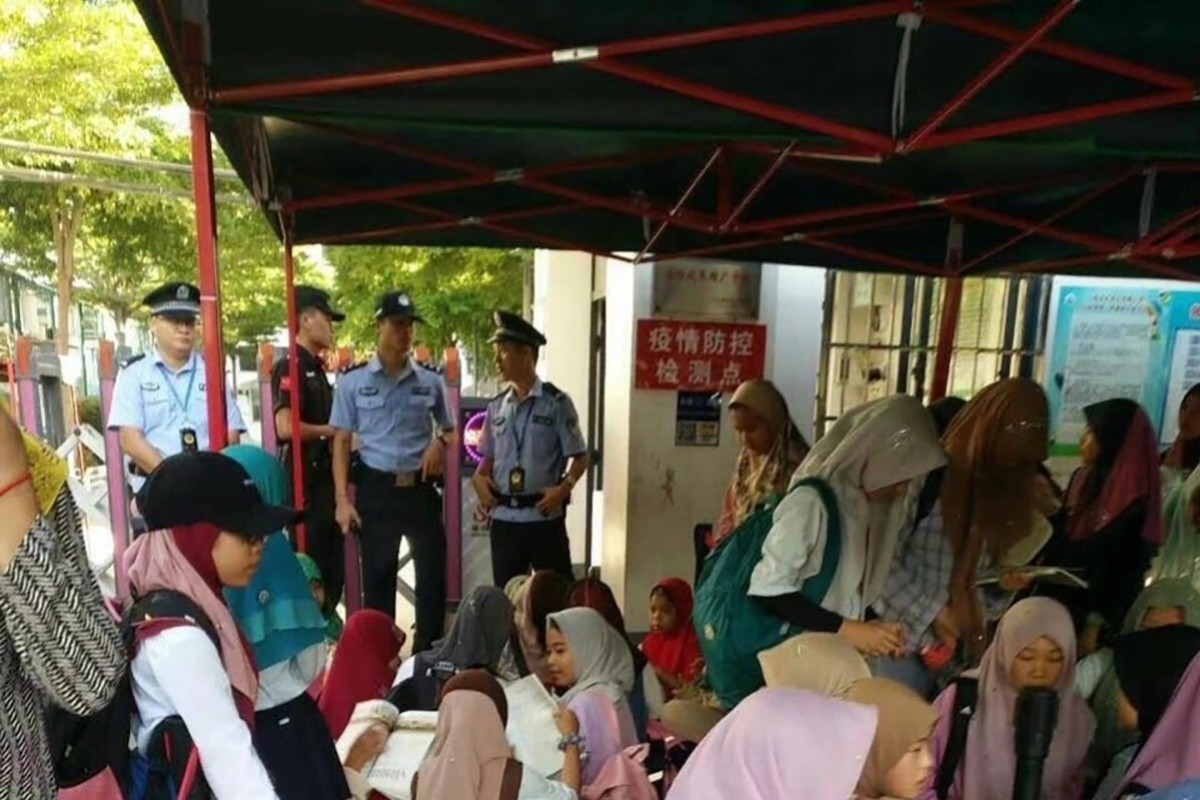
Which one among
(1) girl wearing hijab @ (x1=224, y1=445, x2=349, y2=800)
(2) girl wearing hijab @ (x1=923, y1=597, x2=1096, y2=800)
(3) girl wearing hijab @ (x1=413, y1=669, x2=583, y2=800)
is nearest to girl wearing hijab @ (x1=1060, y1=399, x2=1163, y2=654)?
(2) girl wearing hijab @ (x1=923, y1=597, x2=1096, y2=800)

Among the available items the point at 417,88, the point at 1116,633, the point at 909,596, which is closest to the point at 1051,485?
the point at 1116,633

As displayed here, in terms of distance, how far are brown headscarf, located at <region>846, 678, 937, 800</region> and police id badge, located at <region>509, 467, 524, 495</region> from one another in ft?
8.34

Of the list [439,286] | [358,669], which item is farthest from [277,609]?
[439,286]

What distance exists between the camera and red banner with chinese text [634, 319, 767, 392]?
4801 mm

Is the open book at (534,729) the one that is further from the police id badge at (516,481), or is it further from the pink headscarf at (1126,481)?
the pink headscarf at (1126,481)

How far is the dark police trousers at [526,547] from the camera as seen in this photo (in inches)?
165

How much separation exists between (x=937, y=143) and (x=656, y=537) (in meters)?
3.37

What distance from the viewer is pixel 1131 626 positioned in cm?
292

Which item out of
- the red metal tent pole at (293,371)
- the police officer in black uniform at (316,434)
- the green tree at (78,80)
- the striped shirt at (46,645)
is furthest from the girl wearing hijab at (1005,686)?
the green tree at (78,80)

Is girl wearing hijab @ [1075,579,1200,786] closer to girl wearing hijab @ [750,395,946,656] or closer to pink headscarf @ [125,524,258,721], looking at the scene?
girl wearing hijab @ [750,395,946,656]

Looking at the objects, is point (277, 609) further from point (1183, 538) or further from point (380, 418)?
point (1183, 538)

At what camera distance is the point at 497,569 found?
426cm

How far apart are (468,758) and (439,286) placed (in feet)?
35.8

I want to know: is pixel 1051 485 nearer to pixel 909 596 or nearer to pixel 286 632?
pixel 909 596
